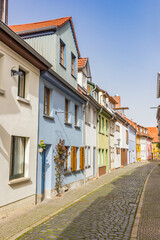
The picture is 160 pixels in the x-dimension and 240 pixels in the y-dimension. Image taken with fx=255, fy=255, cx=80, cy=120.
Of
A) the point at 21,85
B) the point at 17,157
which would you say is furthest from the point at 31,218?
the point at 21,85

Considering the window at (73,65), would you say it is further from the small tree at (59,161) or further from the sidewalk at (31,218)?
the sidewalk at (31,218)

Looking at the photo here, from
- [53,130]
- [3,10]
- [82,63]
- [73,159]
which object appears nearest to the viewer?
[3,10]

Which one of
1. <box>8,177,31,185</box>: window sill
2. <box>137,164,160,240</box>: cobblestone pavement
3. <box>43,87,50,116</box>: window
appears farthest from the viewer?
<box>43,87,50,116</box>: window

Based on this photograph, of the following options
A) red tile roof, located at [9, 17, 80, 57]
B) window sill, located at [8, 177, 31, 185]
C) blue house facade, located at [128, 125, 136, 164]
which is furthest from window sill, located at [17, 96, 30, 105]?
blue house facade, located at [128, 125, 136, 164]

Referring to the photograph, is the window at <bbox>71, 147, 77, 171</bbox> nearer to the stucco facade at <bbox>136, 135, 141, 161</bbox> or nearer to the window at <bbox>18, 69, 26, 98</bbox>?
the window at <bbox>18, 69, 26, 98</bbox>

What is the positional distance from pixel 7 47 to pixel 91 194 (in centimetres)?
808

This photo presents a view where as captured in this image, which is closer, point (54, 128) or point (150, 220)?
point (150, 220)

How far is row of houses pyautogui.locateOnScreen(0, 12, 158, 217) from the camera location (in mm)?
8016

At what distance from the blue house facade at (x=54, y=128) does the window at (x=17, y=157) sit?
3.92 feet

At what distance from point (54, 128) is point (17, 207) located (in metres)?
4.49

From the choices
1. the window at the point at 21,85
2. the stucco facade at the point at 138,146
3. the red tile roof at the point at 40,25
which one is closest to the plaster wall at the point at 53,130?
the window at the point at 21,85

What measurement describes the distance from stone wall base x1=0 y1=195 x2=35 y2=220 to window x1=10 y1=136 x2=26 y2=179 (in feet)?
2.86

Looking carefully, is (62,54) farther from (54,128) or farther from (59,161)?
(59,161)

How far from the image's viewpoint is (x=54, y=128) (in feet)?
39.5
